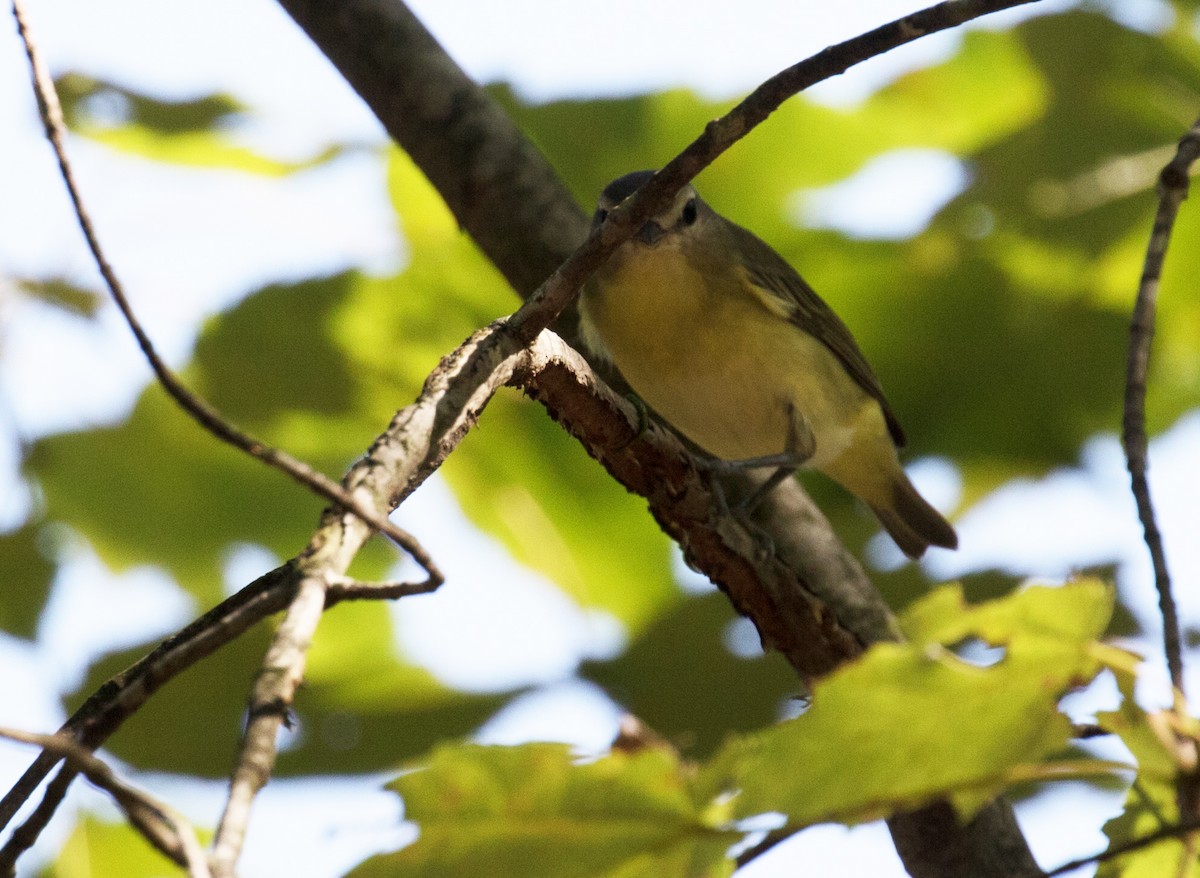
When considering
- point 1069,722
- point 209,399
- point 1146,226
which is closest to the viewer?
point 1069,722

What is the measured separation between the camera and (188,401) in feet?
3.93

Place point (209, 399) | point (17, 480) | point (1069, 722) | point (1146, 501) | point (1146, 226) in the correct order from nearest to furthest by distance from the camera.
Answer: point (1069, 722) → point (1146, 501) → point (17, 480) → point (209, 399) → point (1146, 226)

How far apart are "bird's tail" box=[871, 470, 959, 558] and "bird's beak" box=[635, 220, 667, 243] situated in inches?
57.0

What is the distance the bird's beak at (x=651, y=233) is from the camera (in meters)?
4.22

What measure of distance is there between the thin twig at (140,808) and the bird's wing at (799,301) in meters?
3.56

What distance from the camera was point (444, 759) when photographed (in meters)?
1.16

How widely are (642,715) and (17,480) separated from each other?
1974mm

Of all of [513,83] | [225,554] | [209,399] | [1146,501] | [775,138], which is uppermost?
[513,83]

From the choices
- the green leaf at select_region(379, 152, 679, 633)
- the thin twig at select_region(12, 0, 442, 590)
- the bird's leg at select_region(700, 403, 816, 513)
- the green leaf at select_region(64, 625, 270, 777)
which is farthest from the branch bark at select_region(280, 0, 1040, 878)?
the thin twig at select_region(12, 0, 442, 590)

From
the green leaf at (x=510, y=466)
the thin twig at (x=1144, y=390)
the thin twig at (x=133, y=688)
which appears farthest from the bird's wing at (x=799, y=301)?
the thin twig at (x=133, y=688)

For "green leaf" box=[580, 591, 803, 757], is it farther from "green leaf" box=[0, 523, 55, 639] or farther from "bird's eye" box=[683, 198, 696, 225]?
"green leaf" box=[0, 523, 55, 639]

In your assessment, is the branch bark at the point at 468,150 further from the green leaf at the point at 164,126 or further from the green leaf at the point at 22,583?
the green leaf at the point at 22,583

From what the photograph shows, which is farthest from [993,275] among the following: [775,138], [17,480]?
[17,480]

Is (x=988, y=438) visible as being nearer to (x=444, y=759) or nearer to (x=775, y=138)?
(x=775, y=138)
